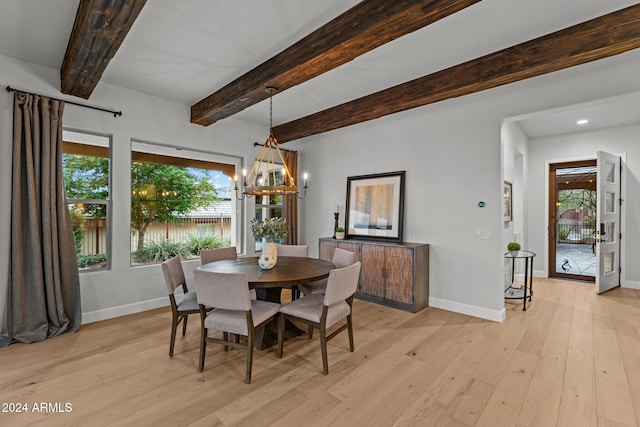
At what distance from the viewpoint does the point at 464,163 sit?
12.6ft

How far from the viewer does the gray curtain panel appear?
295 centimetres

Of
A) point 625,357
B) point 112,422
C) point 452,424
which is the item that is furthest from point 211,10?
point 625,357

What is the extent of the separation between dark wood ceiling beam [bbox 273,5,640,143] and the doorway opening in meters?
4.17

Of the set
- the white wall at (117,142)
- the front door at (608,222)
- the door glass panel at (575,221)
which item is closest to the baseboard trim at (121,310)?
the white wall at (117,142)

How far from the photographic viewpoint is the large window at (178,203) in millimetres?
4008

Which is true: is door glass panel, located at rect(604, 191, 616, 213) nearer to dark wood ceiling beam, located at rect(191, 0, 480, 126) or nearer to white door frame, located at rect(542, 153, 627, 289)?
white door frame, located at rect(542, 153, 627, 289)

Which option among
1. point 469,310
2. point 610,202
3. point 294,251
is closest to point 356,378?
point 294,251

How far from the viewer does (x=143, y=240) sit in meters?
4.04

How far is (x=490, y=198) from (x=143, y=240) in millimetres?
4535

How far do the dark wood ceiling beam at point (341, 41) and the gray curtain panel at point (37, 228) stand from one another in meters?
1.92

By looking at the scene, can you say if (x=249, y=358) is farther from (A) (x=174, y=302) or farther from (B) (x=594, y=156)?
(B) (x=594, y=156)

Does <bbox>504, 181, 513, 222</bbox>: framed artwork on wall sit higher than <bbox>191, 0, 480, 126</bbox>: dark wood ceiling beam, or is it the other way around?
<bbox>191, 0, 480, 126</bbox>: dark wood ceiling beam

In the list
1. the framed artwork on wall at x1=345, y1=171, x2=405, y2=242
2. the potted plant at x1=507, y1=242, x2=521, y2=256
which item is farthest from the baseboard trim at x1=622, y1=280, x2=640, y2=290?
the framed artwork on wall at x1=345, y1=171, x2=405, y2=242

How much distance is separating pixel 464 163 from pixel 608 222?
125 inches
